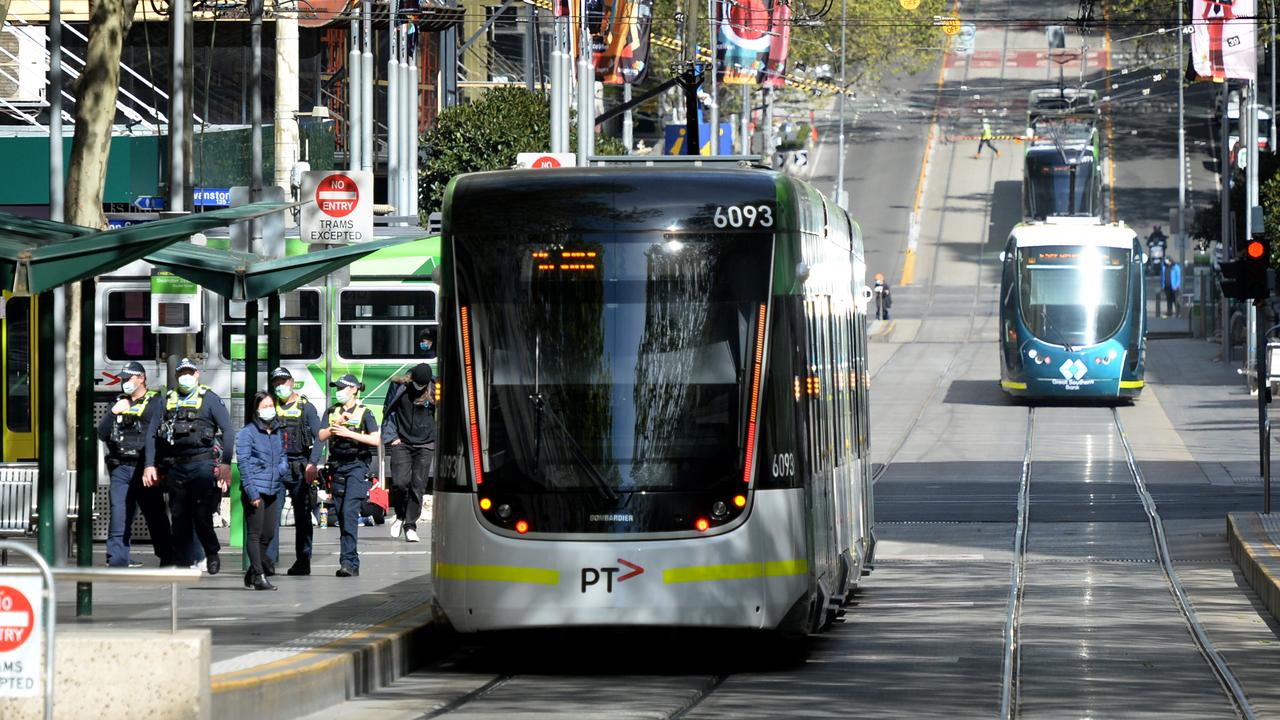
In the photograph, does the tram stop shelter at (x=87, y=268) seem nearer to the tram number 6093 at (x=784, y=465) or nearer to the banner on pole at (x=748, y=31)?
the tram number 6093 at (x=784, y=465)

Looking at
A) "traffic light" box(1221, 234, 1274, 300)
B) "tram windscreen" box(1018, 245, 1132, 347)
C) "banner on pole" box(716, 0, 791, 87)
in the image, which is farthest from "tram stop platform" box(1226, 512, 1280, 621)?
"banner on pole" box(716, 0, 791, 87)

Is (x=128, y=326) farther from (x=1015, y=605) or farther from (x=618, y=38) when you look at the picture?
(x=1015, y=605)

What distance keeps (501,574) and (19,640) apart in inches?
195

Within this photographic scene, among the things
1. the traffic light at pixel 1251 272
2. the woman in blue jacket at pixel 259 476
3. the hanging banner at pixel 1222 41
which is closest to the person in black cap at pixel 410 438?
the woman in blue jacket at pixel 259 476

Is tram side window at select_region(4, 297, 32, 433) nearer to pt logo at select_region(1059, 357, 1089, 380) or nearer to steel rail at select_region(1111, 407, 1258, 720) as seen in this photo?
steel rail at select_region(1111, 407, 1258, 720)

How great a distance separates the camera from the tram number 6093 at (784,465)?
14.0m

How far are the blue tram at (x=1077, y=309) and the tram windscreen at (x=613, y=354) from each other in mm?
30643

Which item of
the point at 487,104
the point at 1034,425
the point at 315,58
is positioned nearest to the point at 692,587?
the point at 1034,425

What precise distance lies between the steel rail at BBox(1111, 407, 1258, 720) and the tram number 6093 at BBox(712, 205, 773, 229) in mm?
3799

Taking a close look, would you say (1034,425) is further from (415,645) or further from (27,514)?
(415,645)

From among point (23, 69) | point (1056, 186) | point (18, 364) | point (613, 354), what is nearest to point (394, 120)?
point (23, 69)

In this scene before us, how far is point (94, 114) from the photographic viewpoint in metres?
22.5

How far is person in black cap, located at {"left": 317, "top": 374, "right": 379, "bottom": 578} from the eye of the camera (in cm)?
1808

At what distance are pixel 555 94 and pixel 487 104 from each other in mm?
12898
